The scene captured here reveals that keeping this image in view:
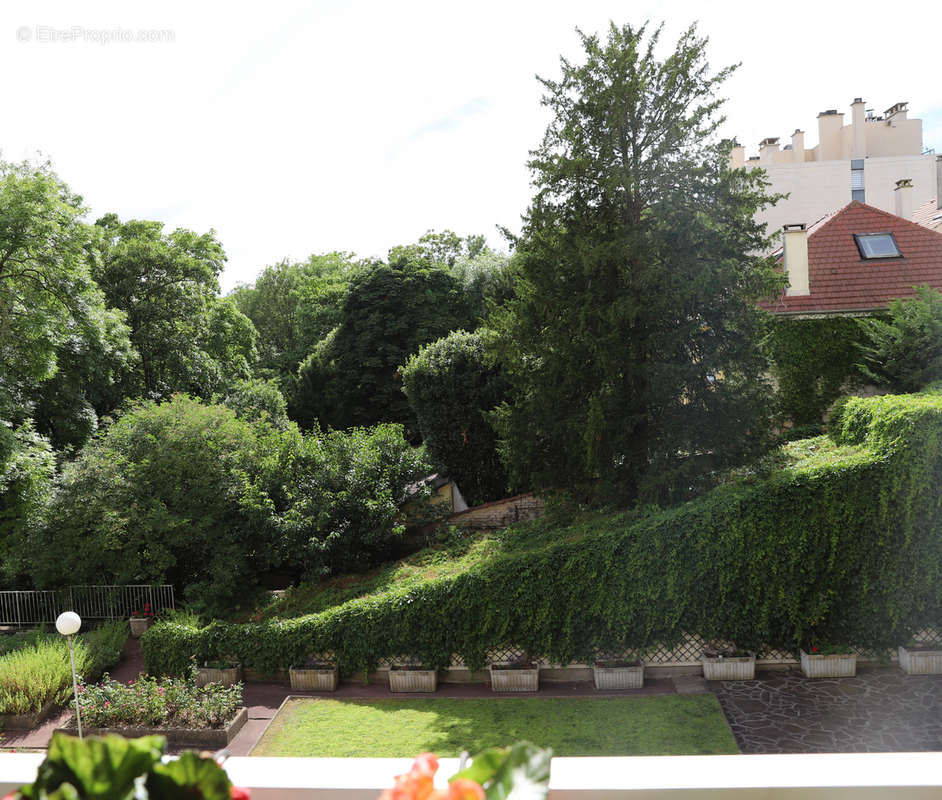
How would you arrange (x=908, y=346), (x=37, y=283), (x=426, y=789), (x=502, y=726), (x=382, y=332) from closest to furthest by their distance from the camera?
1. (x=426, y=789)
2. (x=502, y=726)
3. (x=908, y=346)
4. (x=37, y=283)
5. (x=382, y=332)

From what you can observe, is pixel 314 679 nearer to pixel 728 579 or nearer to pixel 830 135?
pixel 728 579

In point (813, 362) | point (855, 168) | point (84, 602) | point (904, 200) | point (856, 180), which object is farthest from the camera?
point (856, 180)

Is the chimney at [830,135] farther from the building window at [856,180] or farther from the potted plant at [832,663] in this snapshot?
the potted plant at [832,663]

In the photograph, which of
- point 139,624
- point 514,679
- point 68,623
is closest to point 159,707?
point 68,623

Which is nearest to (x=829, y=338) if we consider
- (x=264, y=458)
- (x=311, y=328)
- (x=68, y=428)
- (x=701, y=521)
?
(x=701, y=521)

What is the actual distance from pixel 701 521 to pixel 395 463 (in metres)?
8.80

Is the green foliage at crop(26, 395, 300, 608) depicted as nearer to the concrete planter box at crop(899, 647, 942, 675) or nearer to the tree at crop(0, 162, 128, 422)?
the tree at crop(0, 162, 128, 422)

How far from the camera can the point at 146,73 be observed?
21.0 feet

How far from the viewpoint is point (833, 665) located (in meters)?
11.5

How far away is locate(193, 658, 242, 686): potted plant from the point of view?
44.7 feet

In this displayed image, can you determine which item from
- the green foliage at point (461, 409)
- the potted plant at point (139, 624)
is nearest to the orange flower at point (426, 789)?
the potted plant at point (139, 624)

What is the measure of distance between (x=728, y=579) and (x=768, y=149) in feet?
85.5

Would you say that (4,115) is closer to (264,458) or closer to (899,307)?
(264,458)

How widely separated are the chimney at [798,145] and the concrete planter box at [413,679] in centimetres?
2887
